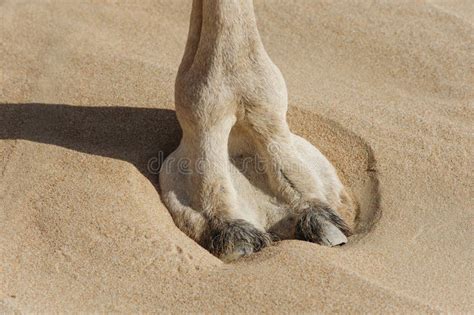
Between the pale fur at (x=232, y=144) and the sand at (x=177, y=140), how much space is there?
0.18 m

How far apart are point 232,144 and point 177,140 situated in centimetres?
47

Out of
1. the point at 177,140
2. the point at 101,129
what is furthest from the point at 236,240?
the point at 101,129

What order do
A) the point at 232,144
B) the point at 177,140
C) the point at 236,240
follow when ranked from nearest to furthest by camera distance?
1. the point at 236,240
2. the point at 232,144
3. the point at 177,140

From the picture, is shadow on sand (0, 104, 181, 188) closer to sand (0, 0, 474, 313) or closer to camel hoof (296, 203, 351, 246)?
sand (0, 0, 474, 313)

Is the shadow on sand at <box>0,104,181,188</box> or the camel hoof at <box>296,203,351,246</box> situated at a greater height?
the camel hoof at <box>296,203,351,246</box>

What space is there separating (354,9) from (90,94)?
218cm

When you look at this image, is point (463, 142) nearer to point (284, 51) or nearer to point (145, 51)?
point (284, 51)

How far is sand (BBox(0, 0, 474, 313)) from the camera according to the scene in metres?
3.49

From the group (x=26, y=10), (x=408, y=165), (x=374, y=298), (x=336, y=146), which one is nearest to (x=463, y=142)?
(x=408, y=165)

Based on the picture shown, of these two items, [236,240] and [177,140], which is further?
[177,140]

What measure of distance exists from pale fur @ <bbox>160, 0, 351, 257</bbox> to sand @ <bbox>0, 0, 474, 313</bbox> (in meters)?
0.18

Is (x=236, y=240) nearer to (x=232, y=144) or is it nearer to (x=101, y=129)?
(x=232, y=144)

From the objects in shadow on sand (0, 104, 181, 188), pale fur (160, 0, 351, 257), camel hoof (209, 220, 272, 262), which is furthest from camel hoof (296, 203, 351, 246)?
shadow on sand (0, 104, 181, 188)

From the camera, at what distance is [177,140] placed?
14.7 ft
